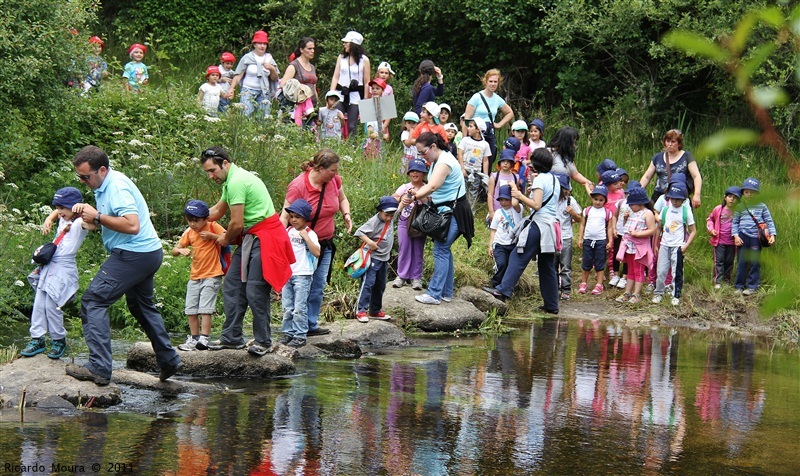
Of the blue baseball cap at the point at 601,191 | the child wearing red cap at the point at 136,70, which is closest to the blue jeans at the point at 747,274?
the blue baseball cap at the point at 601,191

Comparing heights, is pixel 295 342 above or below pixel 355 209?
below

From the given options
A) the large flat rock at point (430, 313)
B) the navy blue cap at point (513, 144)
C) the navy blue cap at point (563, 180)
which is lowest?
the large flat rock at point (430, 313)

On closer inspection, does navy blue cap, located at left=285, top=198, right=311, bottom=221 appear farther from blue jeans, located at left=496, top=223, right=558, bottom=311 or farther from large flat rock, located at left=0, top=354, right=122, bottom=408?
blue jeans, located at left=496, top=223, right=558, bottom=311

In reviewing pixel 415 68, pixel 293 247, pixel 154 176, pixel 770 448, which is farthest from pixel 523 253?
pixel 415 68

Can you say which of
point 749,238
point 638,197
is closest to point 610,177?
point 638,197

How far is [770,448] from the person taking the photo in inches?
294

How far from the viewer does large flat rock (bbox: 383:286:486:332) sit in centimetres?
1197

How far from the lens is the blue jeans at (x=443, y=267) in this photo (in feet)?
39.5

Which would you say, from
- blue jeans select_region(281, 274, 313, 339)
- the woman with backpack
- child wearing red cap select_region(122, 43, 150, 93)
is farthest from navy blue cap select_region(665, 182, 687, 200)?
child wearing red cap select_region(122, 43, 150, 93)

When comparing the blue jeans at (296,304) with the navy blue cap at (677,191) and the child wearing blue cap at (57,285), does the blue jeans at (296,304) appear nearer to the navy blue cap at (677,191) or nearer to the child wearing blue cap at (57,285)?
the child wearing blue cap at (57,285)

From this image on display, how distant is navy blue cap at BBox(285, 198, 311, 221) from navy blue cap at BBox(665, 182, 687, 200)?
6.06m

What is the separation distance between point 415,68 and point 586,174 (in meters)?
5.27

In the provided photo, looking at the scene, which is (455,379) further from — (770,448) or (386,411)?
(770,448)

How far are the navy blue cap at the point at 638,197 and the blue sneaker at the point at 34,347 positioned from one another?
8.45m
